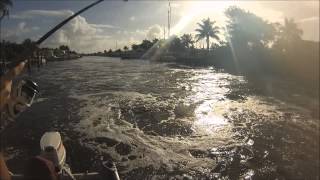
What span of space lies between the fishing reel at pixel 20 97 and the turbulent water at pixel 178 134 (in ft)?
26.0

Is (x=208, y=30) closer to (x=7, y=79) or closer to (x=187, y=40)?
(x=187, y=40)

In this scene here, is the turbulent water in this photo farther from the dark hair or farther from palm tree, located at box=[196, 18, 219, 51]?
palm tree, located at box=[196, 18, 219, 51]

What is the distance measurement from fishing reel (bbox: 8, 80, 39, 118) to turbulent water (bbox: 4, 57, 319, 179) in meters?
7.92

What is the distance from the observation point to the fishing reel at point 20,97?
3.82 meters

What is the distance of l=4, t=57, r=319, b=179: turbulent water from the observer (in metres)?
12.8

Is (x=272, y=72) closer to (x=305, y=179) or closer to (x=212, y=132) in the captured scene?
(x=212, y=132)

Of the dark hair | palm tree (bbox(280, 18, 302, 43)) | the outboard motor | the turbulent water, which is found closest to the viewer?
the dark hair

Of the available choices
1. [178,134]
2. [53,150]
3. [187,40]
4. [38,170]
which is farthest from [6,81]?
[187,40]

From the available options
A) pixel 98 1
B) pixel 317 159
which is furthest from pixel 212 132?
pixel 98 1

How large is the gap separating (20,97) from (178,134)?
43.1ft

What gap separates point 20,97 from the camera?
4078 millimetres

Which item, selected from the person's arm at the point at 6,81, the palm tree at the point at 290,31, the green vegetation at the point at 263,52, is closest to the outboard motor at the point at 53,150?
the person's arm at the point at 6,81

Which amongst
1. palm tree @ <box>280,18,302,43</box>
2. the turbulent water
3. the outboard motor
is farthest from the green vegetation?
the outboard motor

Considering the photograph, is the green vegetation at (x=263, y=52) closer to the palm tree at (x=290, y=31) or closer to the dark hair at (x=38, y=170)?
the palm tree at (x=290, y=31)
